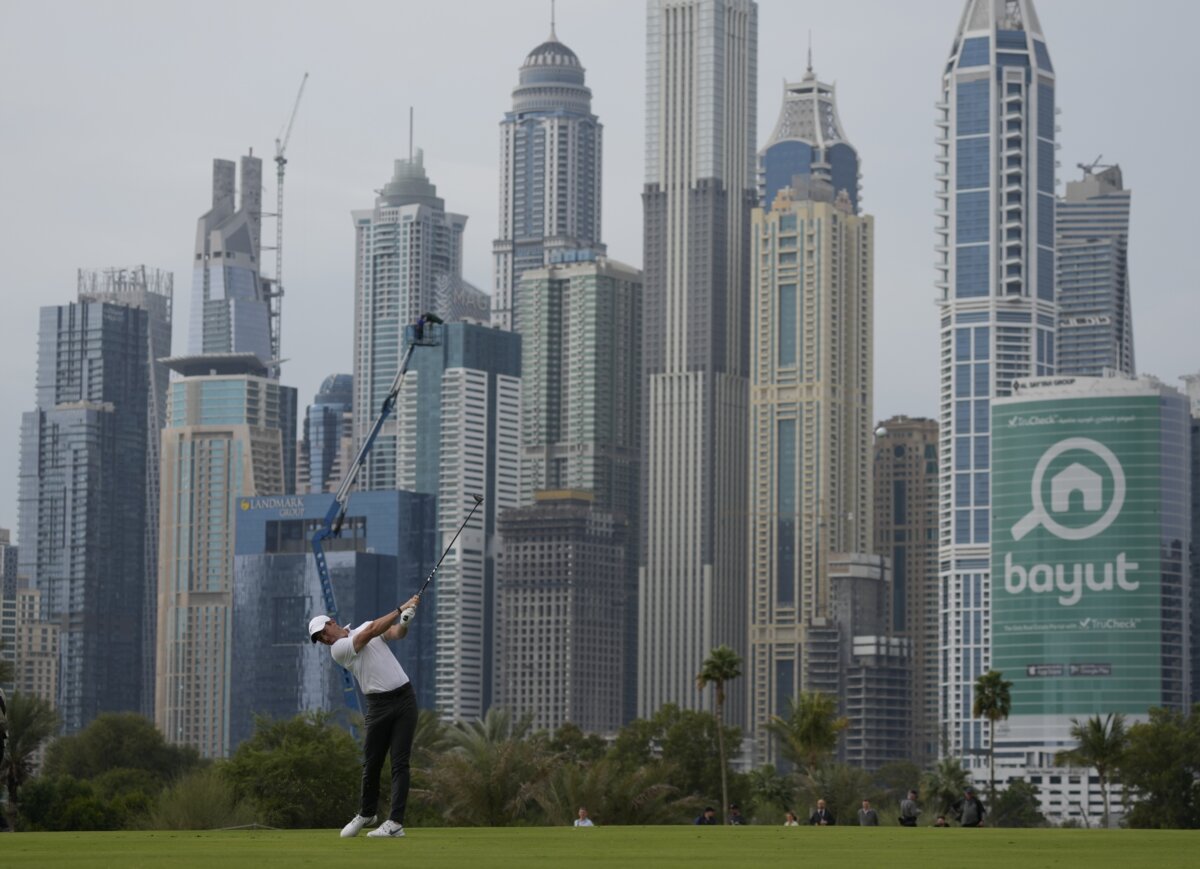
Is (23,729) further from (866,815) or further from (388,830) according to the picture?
(388,830)

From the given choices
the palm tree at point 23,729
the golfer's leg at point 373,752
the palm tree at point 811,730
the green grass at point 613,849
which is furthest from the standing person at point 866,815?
the palm tree at point 811,730

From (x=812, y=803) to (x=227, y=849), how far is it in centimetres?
9479

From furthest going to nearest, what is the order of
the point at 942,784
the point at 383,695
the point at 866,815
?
the point at 942,784
the point at 866,815
the point at 383,695

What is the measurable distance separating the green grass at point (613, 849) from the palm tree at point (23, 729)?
2344 inches

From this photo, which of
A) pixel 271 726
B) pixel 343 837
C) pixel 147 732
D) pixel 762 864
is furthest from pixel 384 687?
pixel 147 732

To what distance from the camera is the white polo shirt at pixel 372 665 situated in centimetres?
2625

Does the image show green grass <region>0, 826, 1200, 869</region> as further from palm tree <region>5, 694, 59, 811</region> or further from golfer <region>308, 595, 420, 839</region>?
palm tree <region>5, 694, 59, 811</region>

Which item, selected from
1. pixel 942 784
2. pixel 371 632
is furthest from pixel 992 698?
pixel 371 632

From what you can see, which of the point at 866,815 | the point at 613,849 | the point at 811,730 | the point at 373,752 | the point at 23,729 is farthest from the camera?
the point at 811,730

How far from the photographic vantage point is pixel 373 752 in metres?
26.9

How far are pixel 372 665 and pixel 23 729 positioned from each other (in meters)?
65.1

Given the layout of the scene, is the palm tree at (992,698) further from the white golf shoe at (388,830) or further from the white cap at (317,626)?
the white cap at (317,626)

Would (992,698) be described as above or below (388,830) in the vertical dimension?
below

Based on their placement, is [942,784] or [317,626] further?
[942,784]
